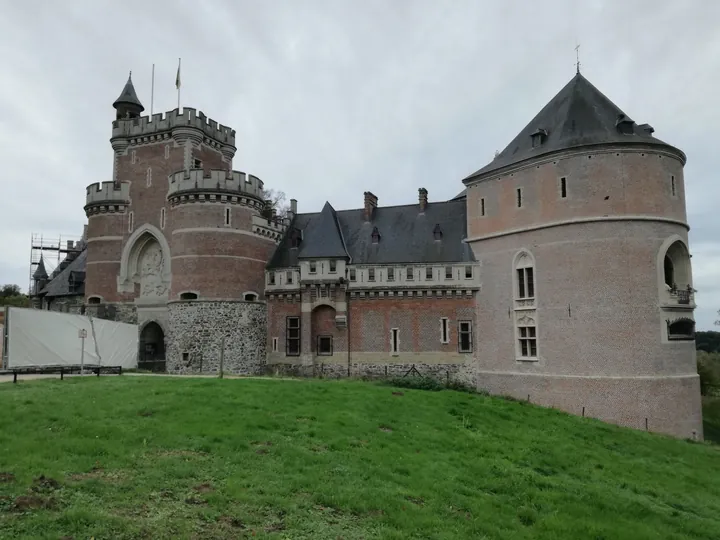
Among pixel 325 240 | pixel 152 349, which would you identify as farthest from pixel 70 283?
pixel 325 240

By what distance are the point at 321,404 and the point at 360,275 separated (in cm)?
1450

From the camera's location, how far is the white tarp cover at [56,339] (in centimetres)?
2241

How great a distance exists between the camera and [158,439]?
11.3m

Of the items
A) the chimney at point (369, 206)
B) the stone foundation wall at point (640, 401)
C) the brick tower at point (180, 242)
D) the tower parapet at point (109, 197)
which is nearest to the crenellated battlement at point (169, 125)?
the brick tower at point (180, 242)

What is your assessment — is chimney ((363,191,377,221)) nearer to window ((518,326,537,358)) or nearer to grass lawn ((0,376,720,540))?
window ((518,326,537,358))

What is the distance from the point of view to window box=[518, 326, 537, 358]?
26406mm

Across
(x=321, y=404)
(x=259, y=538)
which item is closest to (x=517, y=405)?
(x=321, y=404)

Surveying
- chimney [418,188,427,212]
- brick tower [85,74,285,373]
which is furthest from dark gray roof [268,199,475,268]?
brick tower [85,74,285,373]

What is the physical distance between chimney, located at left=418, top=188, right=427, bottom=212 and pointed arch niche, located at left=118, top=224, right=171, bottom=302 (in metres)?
15.3

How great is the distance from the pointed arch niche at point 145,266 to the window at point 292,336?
25.7 ft

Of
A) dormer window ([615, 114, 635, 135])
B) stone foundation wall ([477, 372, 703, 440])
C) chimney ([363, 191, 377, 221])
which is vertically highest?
dormer window ([615, 114, 635, 135])

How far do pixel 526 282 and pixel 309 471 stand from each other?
1914 cm

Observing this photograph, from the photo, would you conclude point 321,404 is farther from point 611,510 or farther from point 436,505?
point 611,510

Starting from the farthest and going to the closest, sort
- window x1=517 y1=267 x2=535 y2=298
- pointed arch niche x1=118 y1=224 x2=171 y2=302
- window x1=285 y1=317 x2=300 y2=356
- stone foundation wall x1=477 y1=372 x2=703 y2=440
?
pointed arch niche x1=118 y1=224 x2=171 y2=302
window x1=285 y1=317 x2=300 y2=356
window x1=517 y1=267 x2=535 y2=298
stone foundation wall x1=477 y1=372 x2=703 y2=440
